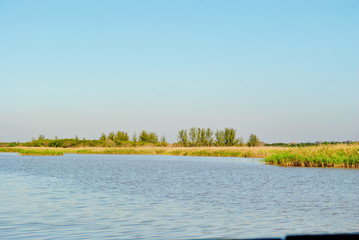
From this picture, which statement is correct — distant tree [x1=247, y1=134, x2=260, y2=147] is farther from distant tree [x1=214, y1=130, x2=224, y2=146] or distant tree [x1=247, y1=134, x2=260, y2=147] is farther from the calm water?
the calm water

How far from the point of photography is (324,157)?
34.3 meters

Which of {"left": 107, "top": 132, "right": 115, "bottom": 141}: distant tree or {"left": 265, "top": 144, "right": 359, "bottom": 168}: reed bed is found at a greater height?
{"left": 107, "top": 132, "right": 115, "bottom": 141}: distant tree

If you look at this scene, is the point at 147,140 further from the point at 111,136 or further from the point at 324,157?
the point at 324,157

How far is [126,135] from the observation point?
4678 inches

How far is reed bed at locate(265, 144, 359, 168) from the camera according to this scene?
110 feet

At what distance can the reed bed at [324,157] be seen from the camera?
33.6 m

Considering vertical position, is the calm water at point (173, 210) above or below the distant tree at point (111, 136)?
below

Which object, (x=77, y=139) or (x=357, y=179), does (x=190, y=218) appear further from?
(x=77, y=139)

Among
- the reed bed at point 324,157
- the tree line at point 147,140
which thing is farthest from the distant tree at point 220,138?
the reed bed at point 324,157

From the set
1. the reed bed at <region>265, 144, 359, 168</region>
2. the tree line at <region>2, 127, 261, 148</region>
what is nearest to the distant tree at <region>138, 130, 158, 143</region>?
the tree line at <region>2, 127, 261, 148</region>

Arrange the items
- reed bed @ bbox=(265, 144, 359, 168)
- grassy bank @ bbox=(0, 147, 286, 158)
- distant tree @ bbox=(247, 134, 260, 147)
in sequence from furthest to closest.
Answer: distant tree @ bbox=(247, 134, 260, 147) < grassy bank @ bbox=(0, 147, 286, 158) < reed bed @ bbox=(265, 144, 359, 168)

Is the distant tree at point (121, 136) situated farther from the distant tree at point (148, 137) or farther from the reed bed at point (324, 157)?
the reed bed at point (324, 157)

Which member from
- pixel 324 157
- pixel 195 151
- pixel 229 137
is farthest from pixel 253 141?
pixel 324 157

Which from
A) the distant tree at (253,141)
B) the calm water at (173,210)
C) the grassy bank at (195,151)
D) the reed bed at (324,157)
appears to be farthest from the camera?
the distant tree at (253,141)
